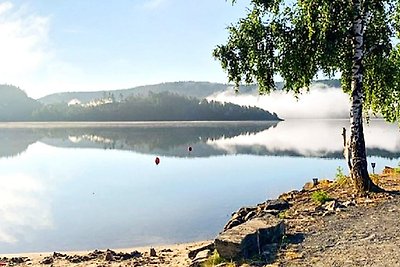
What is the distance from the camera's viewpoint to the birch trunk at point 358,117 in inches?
806

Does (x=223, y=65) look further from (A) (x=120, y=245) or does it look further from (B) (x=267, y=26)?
(A) (x=120, y=245)

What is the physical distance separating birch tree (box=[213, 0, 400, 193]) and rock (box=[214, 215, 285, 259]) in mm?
7047

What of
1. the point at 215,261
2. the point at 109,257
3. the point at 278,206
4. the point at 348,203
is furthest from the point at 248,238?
the point at 109,257

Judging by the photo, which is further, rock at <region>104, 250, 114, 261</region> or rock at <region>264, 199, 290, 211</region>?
rock at <region>264, 199, 290, 211</region>

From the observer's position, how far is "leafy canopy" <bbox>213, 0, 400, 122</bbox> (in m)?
20.9

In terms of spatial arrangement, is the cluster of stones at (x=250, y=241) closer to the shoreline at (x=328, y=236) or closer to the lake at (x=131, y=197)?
the shoreline at (x=328, y=236)

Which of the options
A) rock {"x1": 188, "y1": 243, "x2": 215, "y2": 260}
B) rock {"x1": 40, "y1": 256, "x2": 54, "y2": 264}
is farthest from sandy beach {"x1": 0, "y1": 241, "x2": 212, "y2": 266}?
rock {"x1": 188, "y1": 243, "x2": 215, "y2": 260}

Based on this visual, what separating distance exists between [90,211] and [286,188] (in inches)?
757

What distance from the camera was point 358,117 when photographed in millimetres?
20562

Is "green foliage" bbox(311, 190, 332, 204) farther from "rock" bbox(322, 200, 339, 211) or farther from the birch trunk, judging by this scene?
the birch trunk

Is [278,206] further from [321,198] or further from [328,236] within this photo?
[328,236]

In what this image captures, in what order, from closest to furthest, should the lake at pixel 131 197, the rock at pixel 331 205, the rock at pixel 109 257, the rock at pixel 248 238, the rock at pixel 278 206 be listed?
the rock at pixel 248 238
the rock at pixel 331 205
the rock at pixel 109 257
the rock at pixel 278 206
the lake at pixel 131 197

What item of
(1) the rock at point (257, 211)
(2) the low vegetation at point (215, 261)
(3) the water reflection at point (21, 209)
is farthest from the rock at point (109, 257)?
(3) the water reflection at point (21, 209)

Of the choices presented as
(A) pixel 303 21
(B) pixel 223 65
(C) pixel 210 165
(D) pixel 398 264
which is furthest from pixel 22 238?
(C) pixel 210 165
